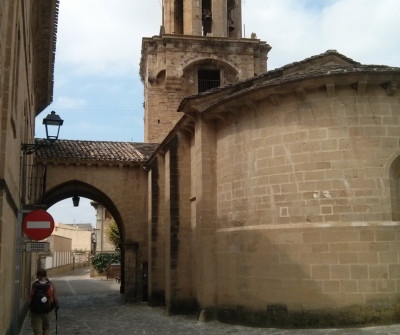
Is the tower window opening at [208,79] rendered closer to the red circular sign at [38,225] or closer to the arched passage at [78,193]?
the arched passage at [78,193]

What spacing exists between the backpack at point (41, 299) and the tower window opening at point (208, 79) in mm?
16765

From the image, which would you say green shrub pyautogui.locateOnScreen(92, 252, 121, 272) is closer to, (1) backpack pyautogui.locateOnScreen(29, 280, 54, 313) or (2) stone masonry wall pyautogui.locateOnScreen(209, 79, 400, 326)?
(2) stone masonry wall pyautogui.locateOnScreen(209, 79, 400, 326)

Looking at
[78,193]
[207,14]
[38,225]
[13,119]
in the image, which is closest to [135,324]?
[38,225]

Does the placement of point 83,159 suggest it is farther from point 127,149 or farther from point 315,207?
point 315,207

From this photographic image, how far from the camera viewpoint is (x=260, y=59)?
80.0 ft

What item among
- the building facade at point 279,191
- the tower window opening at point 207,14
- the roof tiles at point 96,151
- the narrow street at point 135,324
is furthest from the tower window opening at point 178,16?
Answer: the narrow street at point 135,324

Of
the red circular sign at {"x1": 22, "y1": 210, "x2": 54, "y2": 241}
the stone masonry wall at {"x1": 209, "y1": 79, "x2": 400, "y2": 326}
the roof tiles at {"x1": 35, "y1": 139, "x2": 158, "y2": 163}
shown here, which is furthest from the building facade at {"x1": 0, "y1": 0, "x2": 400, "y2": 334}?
the roof tiles at {"x1": 35, "y1": 139, "x2": 158, "y2": 163}

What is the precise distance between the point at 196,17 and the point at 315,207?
15.9 meters

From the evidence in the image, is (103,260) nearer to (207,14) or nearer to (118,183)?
(118,183)

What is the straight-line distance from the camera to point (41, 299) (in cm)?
783

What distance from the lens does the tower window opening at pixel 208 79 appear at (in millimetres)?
23578

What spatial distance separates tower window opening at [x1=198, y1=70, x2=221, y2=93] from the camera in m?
23.6

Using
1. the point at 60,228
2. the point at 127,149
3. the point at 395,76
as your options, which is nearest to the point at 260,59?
the point at 127,149

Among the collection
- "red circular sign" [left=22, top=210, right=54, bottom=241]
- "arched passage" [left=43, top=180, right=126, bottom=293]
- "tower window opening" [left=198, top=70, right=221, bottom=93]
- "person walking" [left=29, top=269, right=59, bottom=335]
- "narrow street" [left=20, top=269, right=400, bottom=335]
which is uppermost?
"tower window opening" [left=198, top=70, right=221, bottom=93]
